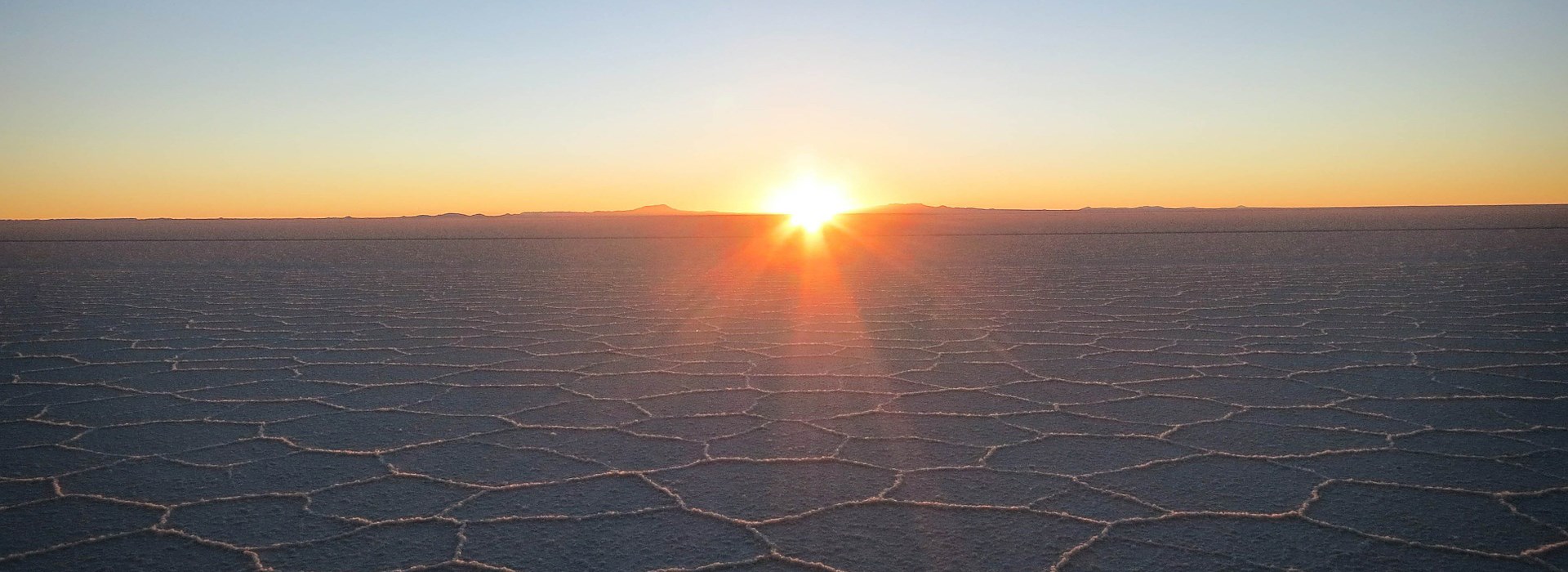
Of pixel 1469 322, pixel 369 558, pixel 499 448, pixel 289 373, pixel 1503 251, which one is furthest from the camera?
pixel 1503 251

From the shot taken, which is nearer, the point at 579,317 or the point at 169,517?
the point at 169,517

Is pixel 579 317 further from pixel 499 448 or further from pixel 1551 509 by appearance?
pixel 1551 509

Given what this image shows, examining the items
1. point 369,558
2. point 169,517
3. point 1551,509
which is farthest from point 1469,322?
point 169,517

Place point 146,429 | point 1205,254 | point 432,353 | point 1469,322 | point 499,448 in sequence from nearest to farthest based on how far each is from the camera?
point 499,448 → point 146,429 → point 432,353 → point 1469,322 → point 1205,254
